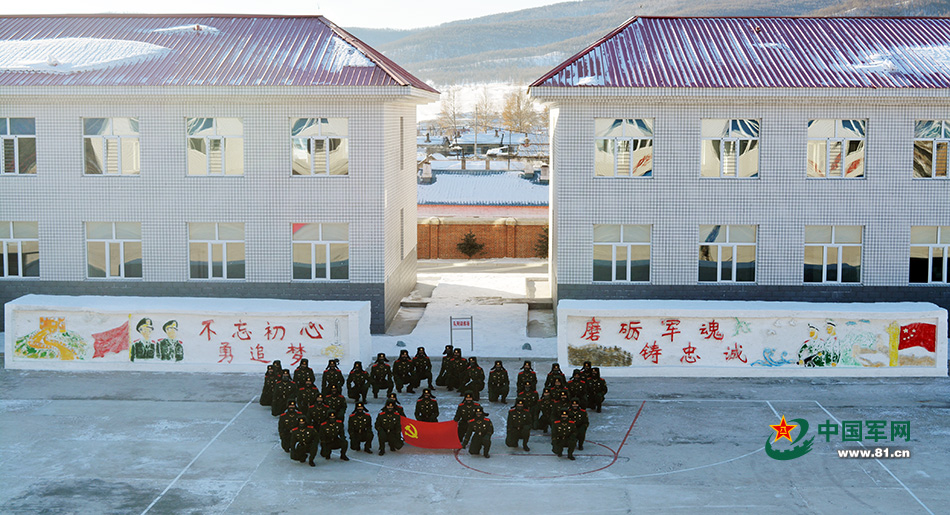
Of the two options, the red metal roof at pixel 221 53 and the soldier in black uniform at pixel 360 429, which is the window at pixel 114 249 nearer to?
the red metal roof at pixel 221 53

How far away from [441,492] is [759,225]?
12521mm

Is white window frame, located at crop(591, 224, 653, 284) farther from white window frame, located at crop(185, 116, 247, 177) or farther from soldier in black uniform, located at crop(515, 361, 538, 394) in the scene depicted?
white window frame, located at crop(185, 116, 247, 177)

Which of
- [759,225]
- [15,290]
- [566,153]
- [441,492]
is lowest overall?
[441,492]

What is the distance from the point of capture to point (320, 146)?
23.9 meters

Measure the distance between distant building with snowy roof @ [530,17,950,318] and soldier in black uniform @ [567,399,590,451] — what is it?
7972 mm

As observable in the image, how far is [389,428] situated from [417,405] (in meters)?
1.02

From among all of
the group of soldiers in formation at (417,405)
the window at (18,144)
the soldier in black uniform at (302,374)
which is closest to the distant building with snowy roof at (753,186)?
the group of soldiers in formation at (417,405)

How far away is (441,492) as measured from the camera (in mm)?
14203

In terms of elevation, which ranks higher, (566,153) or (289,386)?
(566,153)

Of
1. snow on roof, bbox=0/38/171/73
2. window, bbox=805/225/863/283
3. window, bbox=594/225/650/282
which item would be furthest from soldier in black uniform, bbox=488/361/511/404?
snow on roof, bbox=0/38/171/73

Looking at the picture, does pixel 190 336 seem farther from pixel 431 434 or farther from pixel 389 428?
pixel 431 434

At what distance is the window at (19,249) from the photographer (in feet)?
80.1

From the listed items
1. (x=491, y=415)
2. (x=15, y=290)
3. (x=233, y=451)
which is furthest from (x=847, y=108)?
(x=15, y=290)

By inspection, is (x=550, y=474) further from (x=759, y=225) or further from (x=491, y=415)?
(x=759, y=225)
